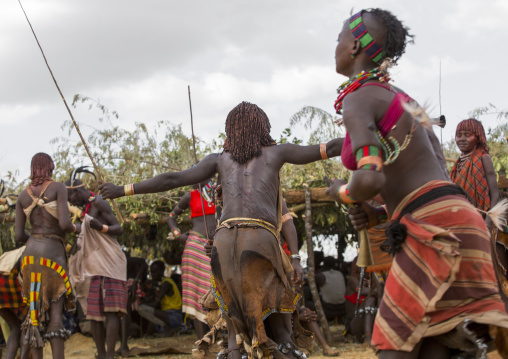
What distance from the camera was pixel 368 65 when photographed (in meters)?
3.03

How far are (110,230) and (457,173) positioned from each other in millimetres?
4125

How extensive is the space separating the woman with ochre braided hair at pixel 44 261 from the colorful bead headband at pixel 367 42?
4.22 meters

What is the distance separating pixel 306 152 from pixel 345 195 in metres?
1.79

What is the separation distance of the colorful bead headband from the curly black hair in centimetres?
3

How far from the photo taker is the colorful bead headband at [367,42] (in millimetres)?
2982

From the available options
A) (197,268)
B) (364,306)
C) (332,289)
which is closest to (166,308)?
(332,289)

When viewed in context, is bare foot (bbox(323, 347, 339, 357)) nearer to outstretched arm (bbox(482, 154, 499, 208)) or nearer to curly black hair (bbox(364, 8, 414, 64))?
outstretched arm (bbox(482, 154, 499, 208))

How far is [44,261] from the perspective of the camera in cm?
638

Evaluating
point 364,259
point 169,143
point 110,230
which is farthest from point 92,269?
point 364,259

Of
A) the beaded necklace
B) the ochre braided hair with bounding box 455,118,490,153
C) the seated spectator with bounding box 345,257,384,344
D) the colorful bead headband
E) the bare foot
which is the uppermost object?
the ochre braided hair with bounding box 455,118,490,153

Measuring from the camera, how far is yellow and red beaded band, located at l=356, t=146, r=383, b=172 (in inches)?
102

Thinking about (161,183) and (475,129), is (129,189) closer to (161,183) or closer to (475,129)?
(161,183)

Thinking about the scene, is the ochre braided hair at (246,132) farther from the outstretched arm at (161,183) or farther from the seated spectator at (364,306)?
the seated spectator at (364,306)

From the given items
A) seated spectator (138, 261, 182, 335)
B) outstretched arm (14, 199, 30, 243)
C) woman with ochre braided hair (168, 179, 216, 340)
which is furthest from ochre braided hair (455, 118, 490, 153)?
seated spectator (138, 261, 182, 335)
